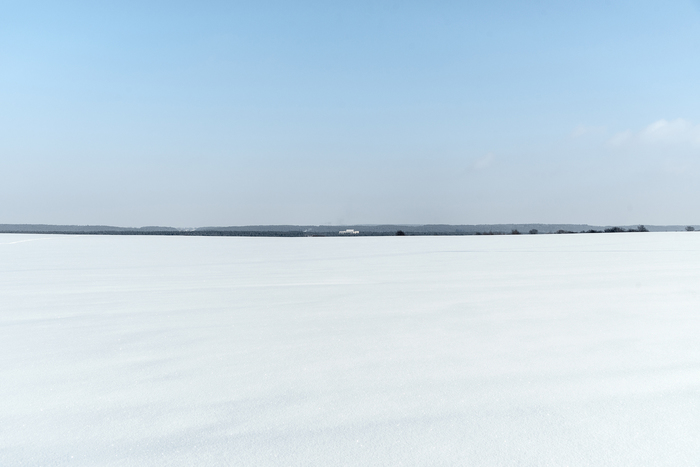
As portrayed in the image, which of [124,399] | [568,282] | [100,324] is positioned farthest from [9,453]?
[568,282]

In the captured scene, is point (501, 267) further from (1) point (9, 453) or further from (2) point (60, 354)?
(1) point (9, 453)

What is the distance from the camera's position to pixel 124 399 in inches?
73.7

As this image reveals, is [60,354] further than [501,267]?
No

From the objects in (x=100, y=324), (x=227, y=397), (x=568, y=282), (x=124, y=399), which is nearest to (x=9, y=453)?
(x=124, y=399)

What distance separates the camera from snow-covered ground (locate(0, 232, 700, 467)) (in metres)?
1.49

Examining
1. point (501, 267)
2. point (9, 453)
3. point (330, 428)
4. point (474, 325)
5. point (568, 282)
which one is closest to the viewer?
point (9, 453)

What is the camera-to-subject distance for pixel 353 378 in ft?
6.82

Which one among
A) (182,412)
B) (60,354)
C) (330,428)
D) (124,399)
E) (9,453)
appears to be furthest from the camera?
(60,354)

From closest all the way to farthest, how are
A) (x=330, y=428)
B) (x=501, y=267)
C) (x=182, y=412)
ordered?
(x=330, y=428)
(x=182, y=412)
(x=501, y=267)

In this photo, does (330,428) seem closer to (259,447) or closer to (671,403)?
(259,447)

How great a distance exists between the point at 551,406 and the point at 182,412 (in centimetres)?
149

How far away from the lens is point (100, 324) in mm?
3166

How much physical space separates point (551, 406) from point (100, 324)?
298cm

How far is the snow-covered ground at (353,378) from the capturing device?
1488 millimetres
